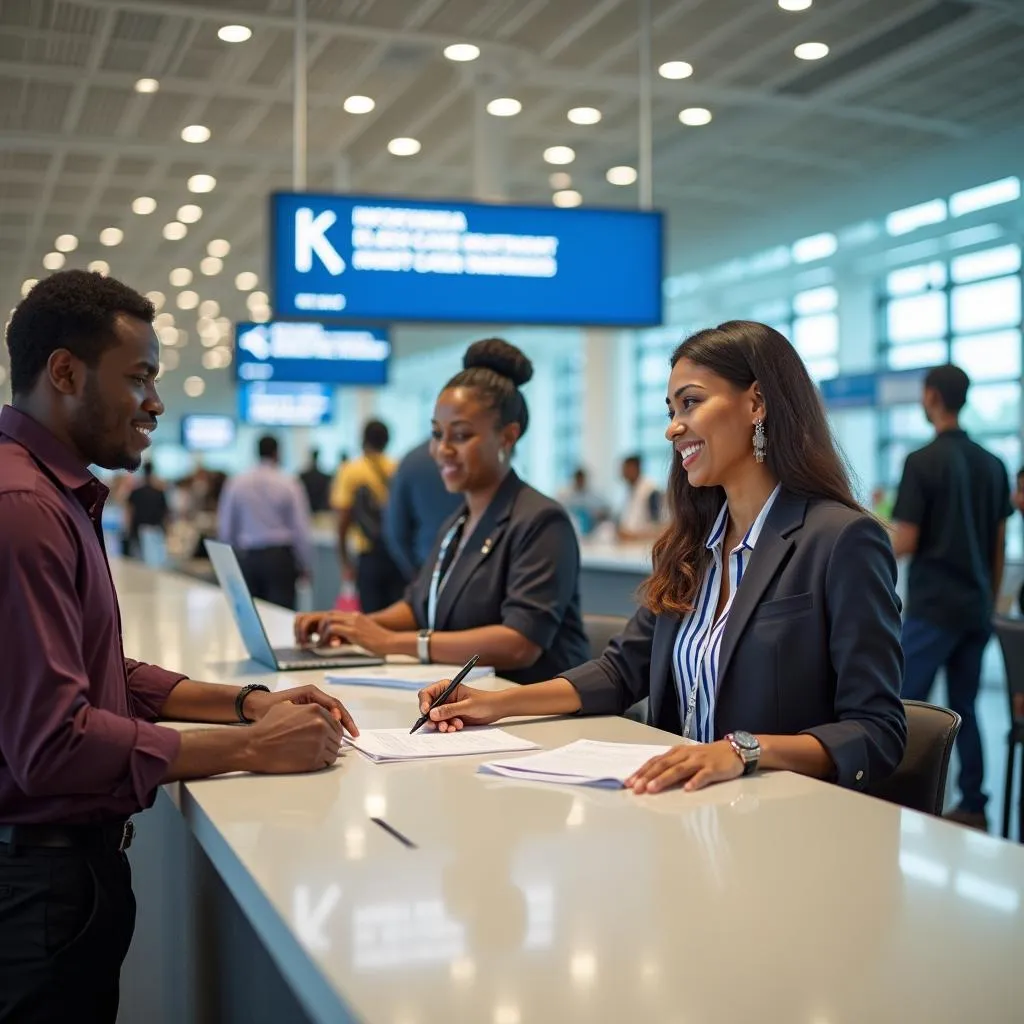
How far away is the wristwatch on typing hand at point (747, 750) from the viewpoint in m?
1.74

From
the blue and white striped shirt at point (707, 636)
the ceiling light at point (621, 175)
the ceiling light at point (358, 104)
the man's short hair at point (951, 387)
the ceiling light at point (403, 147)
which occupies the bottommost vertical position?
the blue and white striped shirt at point (707, 636)

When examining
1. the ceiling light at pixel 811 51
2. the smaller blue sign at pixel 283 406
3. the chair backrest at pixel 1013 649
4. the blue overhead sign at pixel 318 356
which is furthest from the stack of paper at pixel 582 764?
the smaller blue sign at pixel 283 406

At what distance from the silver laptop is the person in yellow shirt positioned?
12.9 ft

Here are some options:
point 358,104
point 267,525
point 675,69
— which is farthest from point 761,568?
point 358,104

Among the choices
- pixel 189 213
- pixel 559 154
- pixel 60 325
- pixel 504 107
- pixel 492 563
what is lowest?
pixel 492 563

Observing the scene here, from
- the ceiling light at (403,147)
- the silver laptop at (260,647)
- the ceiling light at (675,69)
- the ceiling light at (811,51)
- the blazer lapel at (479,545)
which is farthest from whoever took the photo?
the ceiling light at (403,147)

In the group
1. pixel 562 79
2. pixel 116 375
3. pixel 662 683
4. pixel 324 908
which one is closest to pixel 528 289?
pixel 562 79

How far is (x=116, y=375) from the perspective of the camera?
172 centimetres

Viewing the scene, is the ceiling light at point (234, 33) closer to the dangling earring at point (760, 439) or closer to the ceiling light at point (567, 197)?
the ceiling light at point (567, 197)

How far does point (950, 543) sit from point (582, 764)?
3.31 meters

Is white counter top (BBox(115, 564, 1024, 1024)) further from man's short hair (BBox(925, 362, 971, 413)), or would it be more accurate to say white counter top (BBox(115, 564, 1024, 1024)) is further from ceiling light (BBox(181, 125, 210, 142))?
ceiling light (BBox(181, 125, 210, 142))

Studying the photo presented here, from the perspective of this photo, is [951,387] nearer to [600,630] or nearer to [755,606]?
[600,630]

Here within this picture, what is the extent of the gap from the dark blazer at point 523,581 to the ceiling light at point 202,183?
806cm

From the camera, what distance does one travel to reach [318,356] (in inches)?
404
